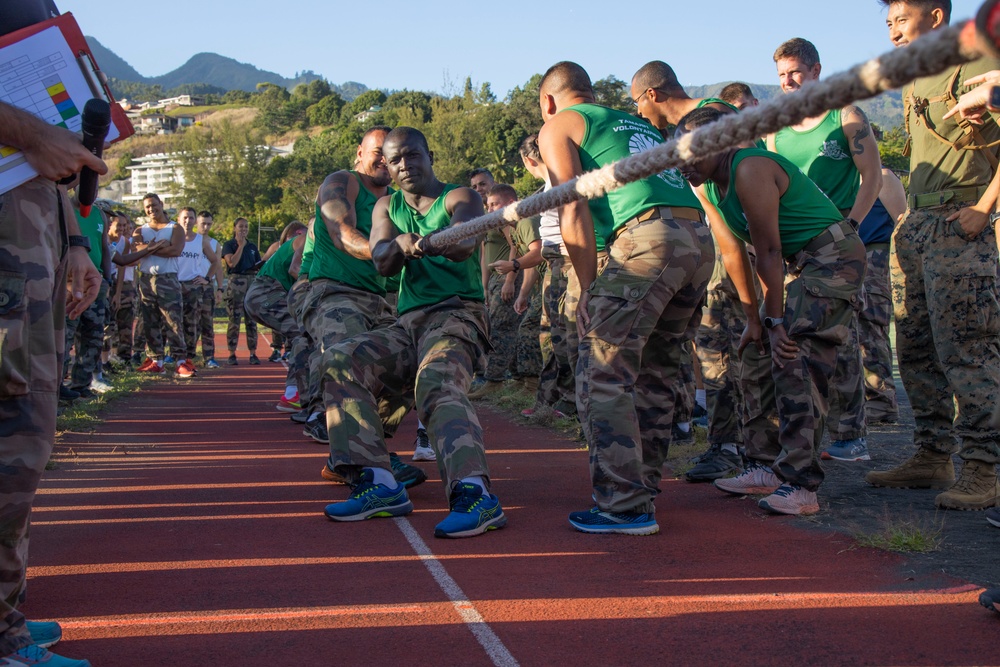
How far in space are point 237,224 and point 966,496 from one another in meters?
13.6

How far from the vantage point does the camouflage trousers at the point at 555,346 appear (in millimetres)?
8227

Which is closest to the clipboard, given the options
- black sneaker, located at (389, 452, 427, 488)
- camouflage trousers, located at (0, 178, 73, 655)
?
camouflage trousers, located at (0, 178, 73, 655)

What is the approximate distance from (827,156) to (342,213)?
3149 millimetres

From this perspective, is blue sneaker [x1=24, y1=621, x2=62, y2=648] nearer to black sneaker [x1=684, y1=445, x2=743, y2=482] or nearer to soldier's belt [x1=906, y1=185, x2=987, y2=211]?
black sneaker [x1=684, y1=445, x2=743, y2=482]

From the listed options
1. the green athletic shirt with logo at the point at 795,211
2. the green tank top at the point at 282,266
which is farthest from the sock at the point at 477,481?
the green tank top at the point at 282,266

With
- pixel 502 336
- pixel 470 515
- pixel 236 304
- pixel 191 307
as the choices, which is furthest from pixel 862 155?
pixel 236 304

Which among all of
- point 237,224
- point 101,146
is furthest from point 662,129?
point 237,224

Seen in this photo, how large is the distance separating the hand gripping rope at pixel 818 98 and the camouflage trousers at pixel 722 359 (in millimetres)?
2275

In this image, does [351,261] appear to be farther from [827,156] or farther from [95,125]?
[95,125]

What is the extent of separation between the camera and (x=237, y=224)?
16.2m

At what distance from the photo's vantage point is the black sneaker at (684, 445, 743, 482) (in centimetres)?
596

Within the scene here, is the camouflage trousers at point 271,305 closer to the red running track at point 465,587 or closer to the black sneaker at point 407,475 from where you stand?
the red running track at point 465,587

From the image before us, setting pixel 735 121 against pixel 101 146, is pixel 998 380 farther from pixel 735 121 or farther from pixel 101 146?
pixel 101 146

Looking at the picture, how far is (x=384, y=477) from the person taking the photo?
5.09 m
